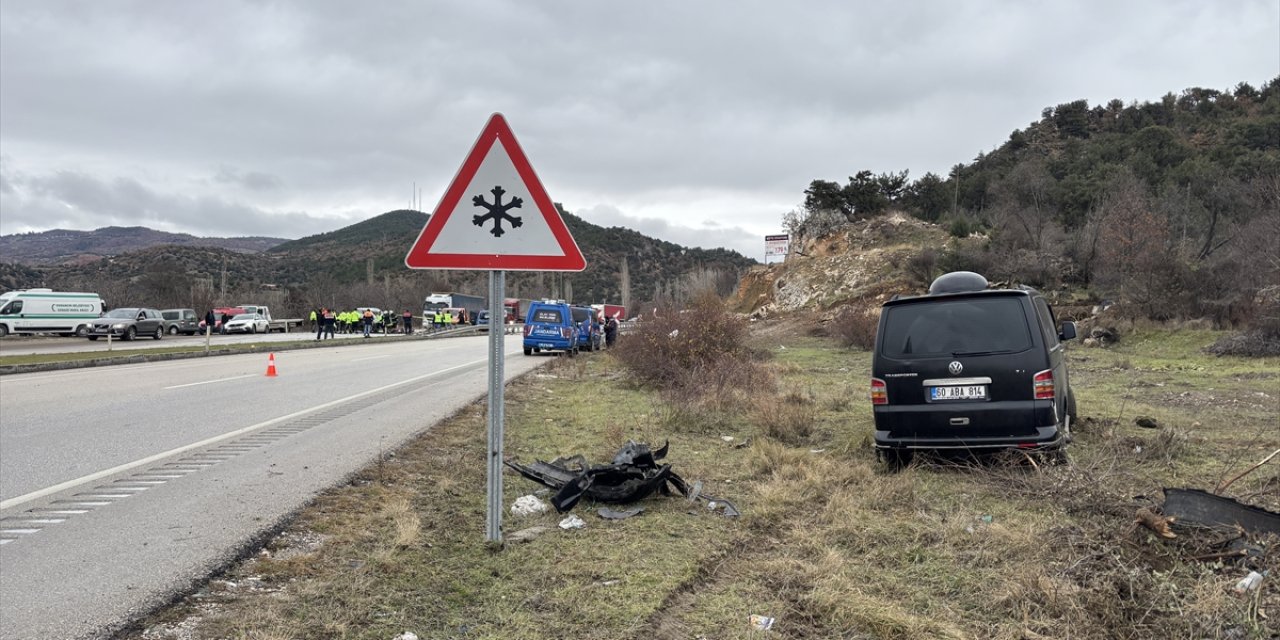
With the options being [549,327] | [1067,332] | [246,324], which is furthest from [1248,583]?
[246,324]

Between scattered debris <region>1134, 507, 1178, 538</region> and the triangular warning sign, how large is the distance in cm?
338

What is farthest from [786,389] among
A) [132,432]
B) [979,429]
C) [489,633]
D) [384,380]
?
[489,633]

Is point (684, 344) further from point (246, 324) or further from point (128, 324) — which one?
point (246, 324)

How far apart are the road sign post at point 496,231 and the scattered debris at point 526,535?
0.33m

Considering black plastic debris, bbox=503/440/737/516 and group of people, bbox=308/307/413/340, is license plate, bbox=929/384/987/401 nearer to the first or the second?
black plastic debris, bbox=503/440/737/516

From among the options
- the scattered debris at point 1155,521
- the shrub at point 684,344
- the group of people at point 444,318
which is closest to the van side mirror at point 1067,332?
the scattered debris at point 1155,521

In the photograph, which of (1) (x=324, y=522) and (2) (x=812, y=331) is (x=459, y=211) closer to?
(1) (x=324, y=522)

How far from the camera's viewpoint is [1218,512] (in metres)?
4.06

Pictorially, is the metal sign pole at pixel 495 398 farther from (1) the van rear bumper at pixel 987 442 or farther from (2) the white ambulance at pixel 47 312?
(2) the white ambulance at pixel 47 312

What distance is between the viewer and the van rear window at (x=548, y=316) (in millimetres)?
26344

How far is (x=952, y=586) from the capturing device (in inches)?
148

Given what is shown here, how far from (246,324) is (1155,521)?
48.8 meters

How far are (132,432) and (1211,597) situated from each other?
971 cm

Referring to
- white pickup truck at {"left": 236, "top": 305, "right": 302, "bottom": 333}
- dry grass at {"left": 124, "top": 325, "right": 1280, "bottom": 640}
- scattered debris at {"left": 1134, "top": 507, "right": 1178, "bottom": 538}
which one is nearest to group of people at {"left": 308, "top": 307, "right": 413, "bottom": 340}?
white pickup truck at {"left": 236, "top": 305, "right": 302, "bottom": 333}
